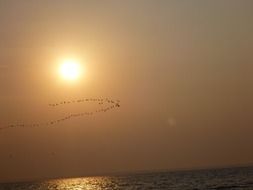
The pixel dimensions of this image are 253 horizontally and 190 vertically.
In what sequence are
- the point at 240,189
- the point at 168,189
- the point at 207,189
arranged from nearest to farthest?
the point at 240,189 → the point at 207,189 → the point at 168,189

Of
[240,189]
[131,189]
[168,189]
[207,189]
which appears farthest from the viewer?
[131,189]

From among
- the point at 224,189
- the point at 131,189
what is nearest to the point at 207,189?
the point at 224,189

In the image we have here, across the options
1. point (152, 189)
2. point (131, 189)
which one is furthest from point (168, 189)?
point (131, 189)

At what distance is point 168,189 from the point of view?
9938 centimetres

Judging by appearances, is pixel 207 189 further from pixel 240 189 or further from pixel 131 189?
pixel 131 189

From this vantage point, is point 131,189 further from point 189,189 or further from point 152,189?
point 189,189

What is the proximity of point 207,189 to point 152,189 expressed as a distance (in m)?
16.8

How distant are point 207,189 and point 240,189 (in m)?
9.02

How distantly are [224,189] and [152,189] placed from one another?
20.7 metres

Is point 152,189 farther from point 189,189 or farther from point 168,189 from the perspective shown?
point 189,189

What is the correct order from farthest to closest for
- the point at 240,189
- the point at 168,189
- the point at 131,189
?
the point at 131,189 → the point at 168,189 → the point at 240,189

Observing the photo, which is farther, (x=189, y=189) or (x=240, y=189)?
(x=189, y=189)

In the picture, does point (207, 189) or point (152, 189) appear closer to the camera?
point (207, 189)

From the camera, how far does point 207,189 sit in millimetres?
90375
